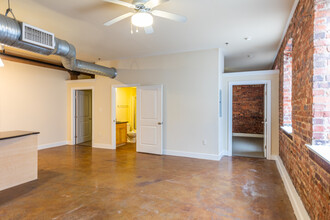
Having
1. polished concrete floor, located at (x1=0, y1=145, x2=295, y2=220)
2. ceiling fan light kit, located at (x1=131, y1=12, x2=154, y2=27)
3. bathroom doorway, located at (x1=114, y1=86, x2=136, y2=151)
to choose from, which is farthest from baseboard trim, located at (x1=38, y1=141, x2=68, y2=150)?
ceiling fan light kit, located at (x1=131, y1=12, x2=154, y2=27)

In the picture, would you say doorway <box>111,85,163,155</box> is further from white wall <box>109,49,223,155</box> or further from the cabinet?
the cabinet

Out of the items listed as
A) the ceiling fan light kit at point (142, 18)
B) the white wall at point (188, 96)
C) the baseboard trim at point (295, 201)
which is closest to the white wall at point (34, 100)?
the white wall at point (188, 96)

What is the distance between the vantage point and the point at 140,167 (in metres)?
4.16

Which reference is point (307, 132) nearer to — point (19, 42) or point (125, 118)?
point (19, 42)

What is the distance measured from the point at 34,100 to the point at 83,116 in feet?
5.49

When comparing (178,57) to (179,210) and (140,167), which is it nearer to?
(140,167)

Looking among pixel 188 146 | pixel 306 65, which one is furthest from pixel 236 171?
pixel 306 65

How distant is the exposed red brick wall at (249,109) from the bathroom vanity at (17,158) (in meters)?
7.66

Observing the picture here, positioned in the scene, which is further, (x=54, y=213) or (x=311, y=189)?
(x=54, y=213)

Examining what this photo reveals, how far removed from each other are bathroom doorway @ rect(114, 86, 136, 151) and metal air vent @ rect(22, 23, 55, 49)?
3.12 meters

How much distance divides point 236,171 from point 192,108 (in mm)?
1802

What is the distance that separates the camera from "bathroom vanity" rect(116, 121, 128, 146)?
6.42 metres

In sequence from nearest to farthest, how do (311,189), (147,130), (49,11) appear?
(311,189) → (49,11) → (147,130)

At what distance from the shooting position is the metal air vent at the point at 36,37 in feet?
8.60
